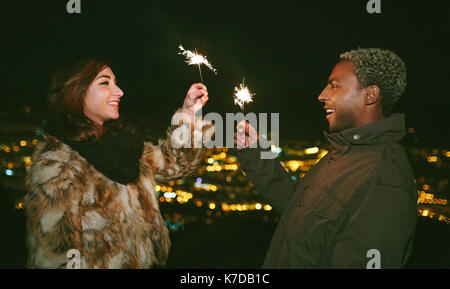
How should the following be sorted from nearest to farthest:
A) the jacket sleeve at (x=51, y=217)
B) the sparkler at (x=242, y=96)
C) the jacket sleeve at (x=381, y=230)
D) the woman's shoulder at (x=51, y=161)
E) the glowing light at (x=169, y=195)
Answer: the jacket sleeve at (x=381, y=230) < the jacket sleeve at (x=51, y=217) < the woman's shoulder at (x=51, y=161) < the sparkler at (x=242, y=96) < the glowing light at (x=169, y=195)

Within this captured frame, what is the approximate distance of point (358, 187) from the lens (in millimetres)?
2396

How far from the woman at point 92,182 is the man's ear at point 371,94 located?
1.65m

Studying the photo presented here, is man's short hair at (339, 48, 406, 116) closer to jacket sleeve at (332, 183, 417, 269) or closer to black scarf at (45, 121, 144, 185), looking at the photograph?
jacket sleeve at (332, 183, 417, 269)

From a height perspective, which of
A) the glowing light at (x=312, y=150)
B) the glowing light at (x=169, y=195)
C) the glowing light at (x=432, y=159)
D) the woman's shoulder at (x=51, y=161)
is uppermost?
the woman's shoulder at (x=51, y=161)

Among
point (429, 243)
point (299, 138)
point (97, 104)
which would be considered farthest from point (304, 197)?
point (299, 138)

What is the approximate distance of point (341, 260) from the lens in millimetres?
2295

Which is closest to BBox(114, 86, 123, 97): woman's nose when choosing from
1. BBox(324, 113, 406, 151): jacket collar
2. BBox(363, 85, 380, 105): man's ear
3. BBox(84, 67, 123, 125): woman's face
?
BBox(84, 67, 123, 125): woman's face

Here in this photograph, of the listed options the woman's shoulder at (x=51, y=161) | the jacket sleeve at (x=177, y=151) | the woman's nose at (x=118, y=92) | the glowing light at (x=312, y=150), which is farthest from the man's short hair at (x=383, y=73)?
the glowing light at (x=312, y=150)

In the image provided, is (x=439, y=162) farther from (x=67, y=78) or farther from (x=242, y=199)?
(x=67, y=78)

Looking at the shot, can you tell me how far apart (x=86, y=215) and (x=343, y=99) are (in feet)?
7.29

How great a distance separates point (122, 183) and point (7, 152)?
52.1 metres

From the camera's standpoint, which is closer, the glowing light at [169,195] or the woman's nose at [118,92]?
the woman's nose at [118,92]

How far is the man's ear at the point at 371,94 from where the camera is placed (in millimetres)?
2662

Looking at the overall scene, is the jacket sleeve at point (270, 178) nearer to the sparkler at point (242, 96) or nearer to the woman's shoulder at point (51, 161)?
the sparkler at point (242, 96)
